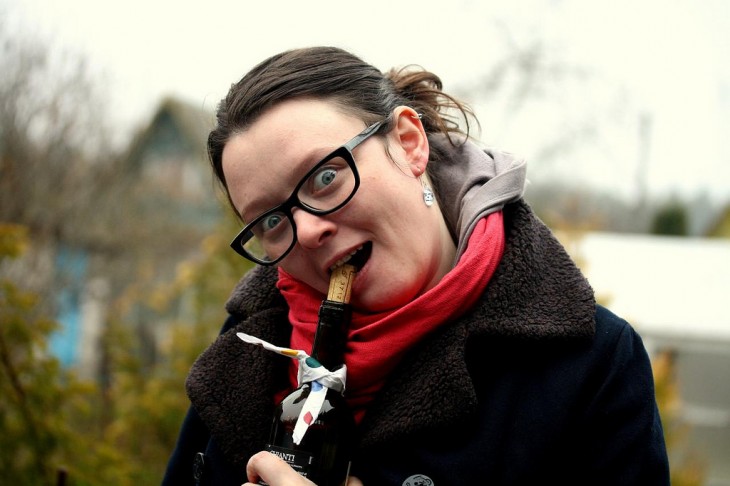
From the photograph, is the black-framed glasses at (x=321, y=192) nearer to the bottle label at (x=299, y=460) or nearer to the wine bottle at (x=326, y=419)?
the wine bottle at (x=326, y=419)

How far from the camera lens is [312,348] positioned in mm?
1760

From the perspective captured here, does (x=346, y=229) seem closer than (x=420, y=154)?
Yes

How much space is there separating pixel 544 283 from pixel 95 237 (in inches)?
467

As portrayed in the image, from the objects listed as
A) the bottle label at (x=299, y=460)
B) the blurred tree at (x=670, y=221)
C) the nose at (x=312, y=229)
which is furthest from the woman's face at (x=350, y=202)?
the blurred tree at (x=670, y=221)

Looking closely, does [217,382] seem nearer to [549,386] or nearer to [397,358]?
[397,358]

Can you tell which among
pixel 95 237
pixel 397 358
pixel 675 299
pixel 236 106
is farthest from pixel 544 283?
pixel 95 237

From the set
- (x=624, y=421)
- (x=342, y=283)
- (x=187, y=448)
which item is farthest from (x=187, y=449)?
(x=624, y=421)

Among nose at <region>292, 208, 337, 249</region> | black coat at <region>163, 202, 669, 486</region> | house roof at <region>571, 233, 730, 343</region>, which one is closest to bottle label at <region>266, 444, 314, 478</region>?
black coat at <region>163, 202, 669, 486</region>

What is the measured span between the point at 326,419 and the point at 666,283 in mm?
9122

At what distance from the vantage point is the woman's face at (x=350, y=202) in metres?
1.65

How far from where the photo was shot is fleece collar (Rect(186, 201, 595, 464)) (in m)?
1.61

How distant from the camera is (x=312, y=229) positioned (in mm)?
1639

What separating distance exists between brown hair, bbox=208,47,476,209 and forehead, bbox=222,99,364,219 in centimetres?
3

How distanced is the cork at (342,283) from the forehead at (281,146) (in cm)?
21
